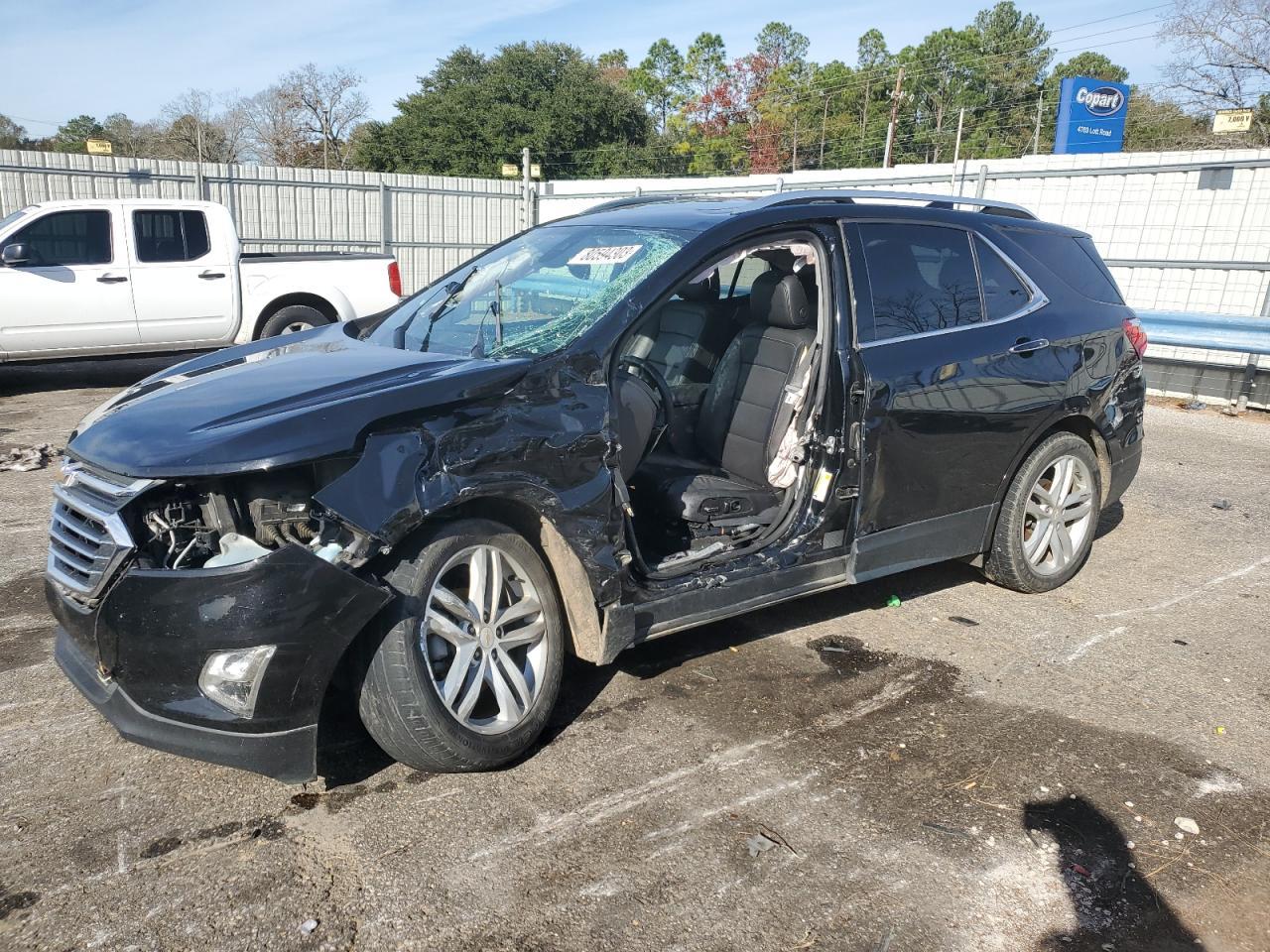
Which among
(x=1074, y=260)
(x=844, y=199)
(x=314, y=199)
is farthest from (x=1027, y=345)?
(x=314, y=199)

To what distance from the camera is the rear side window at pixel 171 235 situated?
9898 mm

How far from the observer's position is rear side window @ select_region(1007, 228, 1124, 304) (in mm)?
4914

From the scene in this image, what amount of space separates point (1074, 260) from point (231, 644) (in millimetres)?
4503

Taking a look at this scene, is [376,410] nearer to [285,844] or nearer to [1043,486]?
[285,844]

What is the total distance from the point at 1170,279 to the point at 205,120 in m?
47.2

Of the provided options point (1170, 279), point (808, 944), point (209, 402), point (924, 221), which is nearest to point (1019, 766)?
point (808, 944)

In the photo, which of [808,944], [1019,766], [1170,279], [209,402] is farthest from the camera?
[1170,279]

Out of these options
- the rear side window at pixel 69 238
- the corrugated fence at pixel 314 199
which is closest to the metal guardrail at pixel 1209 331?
the rear side window at pixel 69 238

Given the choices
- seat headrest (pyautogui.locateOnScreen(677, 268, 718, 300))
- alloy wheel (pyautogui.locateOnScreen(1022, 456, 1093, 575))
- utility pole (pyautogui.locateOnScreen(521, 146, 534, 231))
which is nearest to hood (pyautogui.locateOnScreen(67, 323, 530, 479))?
seat headrest (pyautogui.locateOnScreen(677, 268, 718, 300))

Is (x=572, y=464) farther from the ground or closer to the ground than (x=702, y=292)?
closer to the ground

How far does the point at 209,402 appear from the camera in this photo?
3.04 meters

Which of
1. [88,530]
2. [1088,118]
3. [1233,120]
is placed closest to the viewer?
[88,530]

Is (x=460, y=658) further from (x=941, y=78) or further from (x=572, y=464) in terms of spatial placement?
(x=941, y=78)

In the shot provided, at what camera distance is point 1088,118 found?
78.2ft
